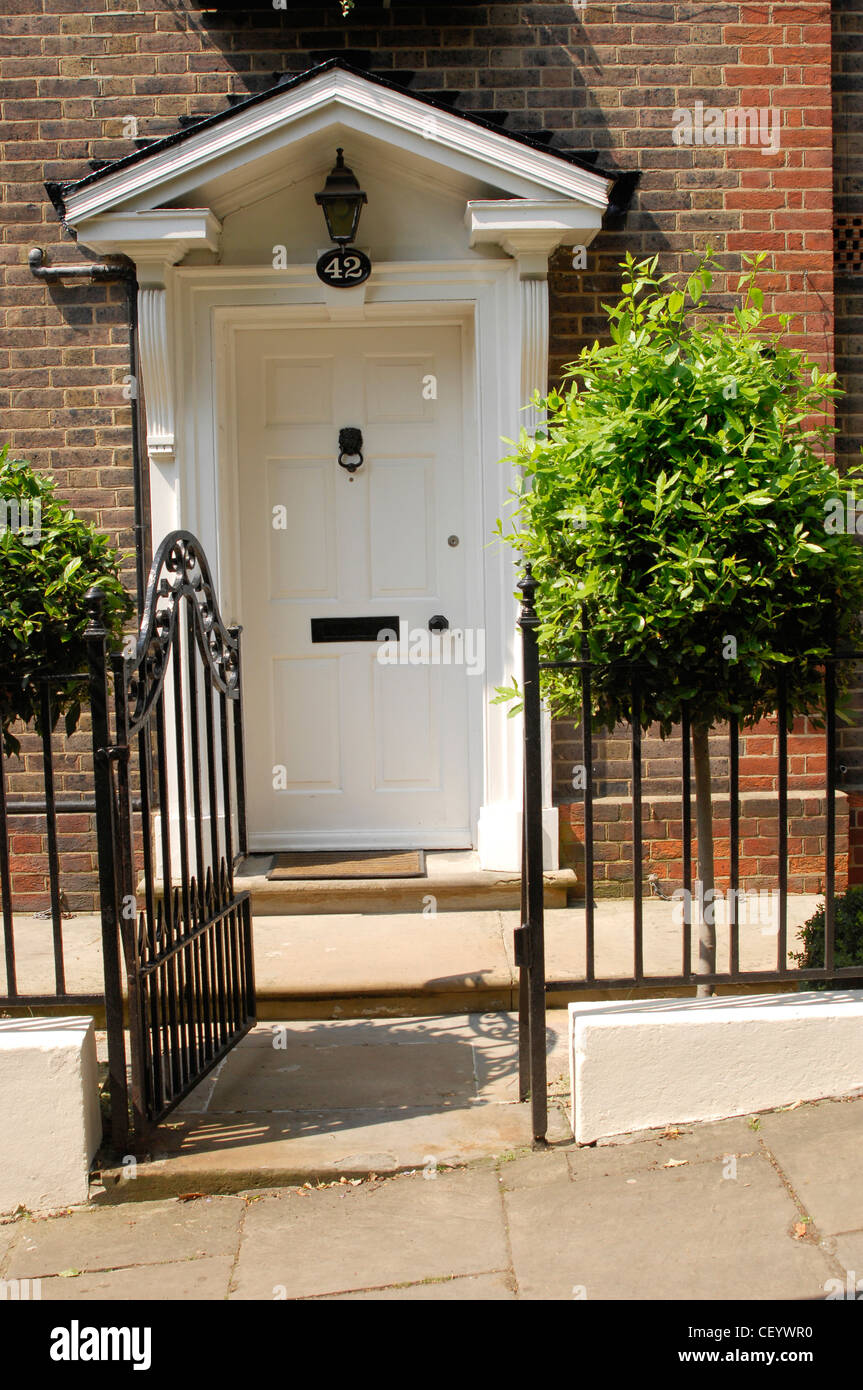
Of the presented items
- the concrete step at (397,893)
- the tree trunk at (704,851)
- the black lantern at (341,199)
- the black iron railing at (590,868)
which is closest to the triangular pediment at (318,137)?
the black lantern at (341,199)

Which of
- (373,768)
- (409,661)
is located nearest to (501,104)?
(409,661)

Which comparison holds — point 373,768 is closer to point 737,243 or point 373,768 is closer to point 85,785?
point 85,785

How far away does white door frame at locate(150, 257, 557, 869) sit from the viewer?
215 inches

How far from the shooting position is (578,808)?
558cm

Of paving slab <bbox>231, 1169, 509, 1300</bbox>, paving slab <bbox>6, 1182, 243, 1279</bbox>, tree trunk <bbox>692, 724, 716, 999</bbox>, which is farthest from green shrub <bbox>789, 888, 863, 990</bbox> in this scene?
paving slab <bbox>6, 1182, 243, 1279</bbox>

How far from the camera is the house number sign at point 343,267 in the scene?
5.41m

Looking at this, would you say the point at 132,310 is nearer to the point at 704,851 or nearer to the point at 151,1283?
the point at 704,851

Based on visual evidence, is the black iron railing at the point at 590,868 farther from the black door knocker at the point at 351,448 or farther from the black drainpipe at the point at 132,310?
the black drainpipe at the point at 132,310

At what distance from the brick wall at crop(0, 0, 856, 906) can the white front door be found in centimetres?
67

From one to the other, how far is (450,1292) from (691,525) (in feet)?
6.72

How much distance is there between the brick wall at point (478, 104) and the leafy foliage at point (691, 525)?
2.26 m

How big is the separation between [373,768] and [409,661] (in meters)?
0.55

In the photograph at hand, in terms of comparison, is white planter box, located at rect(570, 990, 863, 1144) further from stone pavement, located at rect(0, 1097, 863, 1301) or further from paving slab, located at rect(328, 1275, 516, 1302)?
paving slab, located at rect(328, 1275, 516, 1302)

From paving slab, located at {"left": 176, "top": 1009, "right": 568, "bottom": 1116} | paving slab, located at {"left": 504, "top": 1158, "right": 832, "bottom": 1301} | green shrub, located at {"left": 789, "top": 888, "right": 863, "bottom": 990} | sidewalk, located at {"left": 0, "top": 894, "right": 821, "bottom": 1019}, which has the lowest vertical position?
paving slab, located at {"left": 504, "top": 1158, "right": 832, "bottom": 1301}
